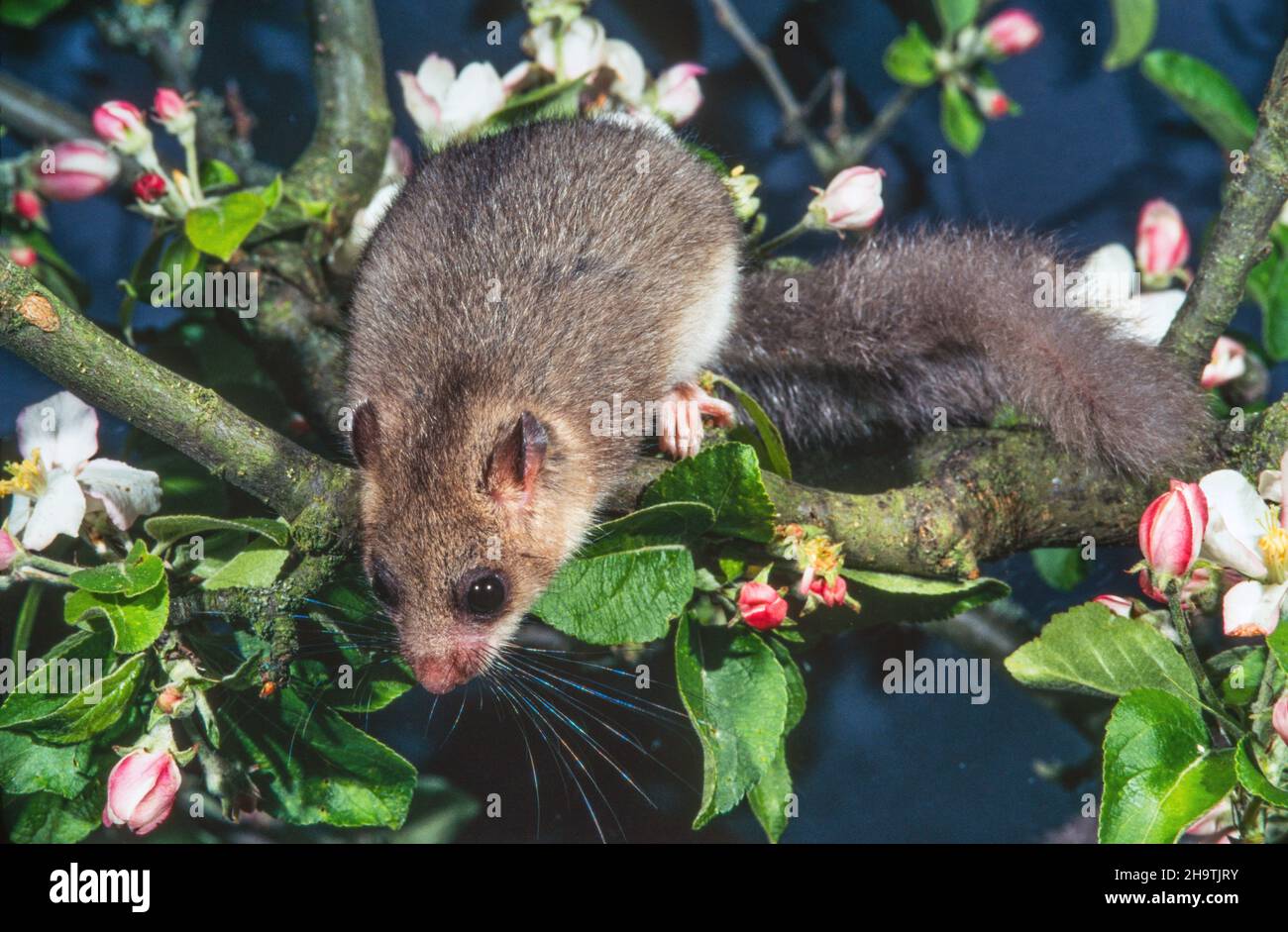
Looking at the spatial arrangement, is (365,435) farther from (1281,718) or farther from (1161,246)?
(1161,246)

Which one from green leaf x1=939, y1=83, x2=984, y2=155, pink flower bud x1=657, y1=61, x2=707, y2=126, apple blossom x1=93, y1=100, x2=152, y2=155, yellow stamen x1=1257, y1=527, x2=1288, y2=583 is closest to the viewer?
yellow stamen x1=1257, y1=527, x2=1288, y2=583

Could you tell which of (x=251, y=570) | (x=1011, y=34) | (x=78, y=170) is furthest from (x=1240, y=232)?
(x=78, y=170)

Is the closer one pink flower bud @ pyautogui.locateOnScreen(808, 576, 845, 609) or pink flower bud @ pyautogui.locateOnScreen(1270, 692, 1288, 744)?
pink flower bud @ pyautogui.locateOnScreen(1270, 692, 1288, 744)

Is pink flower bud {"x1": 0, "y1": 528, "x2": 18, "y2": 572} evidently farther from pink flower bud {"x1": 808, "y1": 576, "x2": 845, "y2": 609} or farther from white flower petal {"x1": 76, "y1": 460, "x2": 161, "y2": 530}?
pink flower bud {"x1": 808, "y1": 576, "x2": 845, "y2": 609}

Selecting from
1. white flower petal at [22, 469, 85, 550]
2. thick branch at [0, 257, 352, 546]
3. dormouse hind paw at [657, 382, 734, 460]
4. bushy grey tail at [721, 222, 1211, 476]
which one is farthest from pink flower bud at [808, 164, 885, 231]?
white flower petal at [22, 469, 85, 550]

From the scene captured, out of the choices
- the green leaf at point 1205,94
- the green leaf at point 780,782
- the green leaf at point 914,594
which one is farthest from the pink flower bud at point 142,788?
the green leaf at point 1205,94
